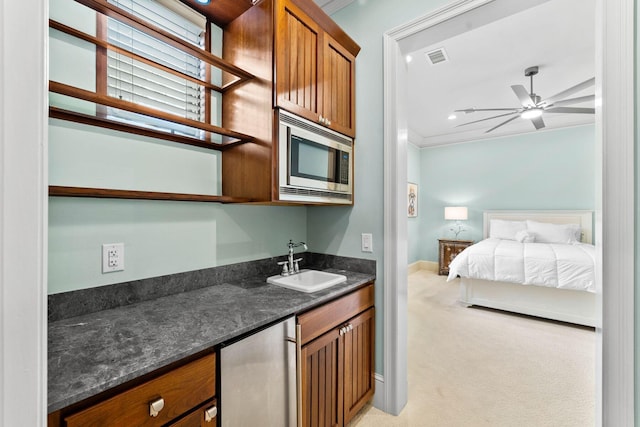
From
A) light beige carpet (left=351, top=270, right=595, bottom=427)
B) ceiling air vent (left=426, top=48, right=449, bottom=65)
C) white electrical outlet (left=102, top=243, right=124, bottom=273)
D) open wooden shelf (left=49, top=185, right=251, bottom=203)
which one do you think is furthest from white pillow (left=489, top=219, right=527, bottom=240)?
white electrical outlet (left=102, top=243, right=124, bottom=273)

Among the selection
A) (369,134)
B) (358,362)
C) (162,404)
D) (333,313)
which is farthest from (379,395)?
(369,134)

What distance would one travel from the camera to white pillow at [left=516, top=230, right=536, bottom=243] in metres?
4.72

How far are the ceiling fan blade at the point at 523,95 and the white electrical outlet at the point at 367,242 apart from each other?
2.38m

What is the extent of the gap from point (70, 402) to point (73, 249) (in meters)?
0.73

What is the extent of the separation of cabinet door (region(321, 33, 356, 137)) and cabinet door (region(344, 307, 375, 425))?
127 centimetres

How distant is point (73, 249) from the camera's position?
1.17m

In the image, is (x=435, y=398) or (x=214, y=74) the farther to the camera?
(x=435, y=398)

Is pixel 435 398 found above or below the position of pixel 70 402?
below

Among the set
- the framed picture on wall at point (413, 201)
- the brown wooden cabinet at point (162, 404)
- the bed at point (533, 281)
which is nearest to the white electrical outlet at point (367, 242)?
the brown wooden cabinet at point (162, 404)

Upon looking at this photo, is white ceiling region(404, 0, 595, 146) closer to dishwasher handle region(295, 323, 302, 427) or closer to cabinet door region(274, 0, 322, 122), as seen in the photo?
cabinet door region(274, 0, 322, 122)
